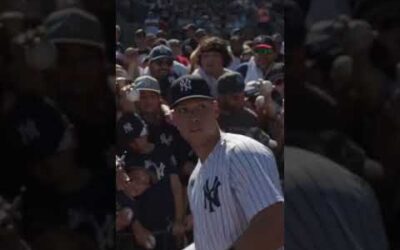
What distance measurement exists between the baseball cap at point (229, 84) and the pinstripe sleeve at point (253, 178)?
541mm

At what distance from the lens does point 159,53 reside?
9.21 feet

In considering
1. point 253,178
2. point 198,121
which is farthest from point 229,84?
point 253,178

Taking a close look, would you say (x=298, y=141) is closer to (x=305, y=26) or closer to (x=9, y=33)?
(x=305, y=26)

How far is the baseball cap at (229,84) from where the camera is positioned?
2.61m

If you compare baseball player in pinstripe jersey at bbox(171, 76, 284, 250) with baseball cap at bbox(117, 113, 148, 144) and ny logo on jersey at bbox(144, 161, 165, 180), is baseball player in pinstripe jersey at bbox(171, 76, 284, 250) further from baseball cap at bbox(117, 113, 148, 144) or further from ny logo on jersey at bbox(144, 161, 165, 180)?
ny logo on jersey at bbox(144, 161, 165, 180)

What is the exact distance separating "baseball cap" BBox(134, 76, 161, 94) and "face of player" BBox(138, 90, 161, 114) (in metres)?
0.01

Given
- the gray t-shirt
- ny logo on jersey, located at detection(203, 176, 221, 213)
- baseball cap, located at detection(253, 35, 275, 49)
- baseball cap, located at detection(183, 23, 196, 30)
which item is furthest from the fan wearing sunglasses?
the gray t-shirt

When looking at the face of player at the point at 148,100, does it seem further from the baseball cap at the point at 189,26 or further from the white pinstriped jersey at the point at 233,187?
the white pinstriped jersey at the point at 233,187

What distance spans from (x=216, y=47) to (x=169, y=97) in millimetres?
405

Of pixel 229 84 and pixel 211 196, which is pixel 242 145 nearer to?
pixel 211 196

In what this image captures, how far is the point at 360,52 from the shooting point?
93cm

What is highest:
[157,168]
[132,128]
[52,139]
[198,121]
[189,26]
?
[52,139]

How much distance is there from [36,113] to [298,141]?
0.30 meters

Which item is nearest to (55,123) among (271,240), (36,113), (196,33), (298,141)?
(36,113)
